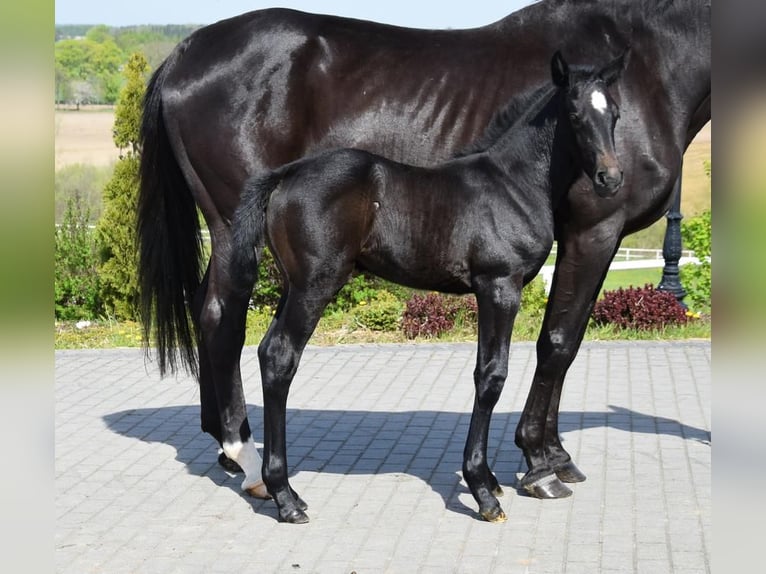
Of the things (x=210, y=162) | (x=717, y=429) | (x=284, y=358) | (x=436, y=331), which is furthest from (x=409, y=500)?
(x=436, y=331)

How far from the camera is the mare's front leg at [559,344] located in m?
4.64

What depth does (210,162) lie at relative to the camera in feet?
16.4

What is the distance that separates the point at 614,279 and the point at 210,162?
36.7 feet

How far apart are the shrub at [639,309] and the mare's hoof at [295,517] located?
18.2ft

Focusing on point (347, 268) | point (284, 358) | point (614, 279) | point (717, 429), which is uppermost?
point (717, 429)

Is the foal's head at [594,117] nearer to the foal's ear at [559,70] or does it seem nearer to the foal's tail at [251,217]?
the foal's ear at [559,70]

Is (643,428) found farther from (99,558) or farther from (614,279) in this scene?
(614,279)

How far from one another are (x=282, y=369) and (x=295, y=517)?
0.71 m

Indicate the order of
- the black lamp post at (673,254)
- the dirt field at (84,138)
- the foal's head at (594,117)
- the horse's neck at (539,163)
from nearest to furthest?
the foal's head at (594,117) → the horse's neck at (539,163) → the black lamp post at (673,254) → the dirt field at (84,138)

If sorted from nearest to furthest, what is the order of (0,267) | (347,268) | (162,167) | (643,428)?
1. (0,267)
2. (347,268)
3. (162,167)
4. (643,428)

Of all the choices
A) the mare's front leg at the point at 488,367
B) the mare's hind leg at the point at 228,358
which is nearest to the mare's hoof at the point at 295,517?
the mare's hind leg at the point at 228,358

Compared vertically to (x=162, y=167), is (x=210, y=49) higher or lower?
higher

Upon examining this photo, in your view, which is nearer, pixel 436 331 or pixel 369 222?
pixel 369 222

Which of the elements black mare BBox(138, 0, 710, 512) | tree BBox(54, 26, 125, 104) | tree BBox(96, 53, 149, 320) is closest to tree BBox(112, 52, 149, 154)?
tree BBox(96, 53, 149, 320)
